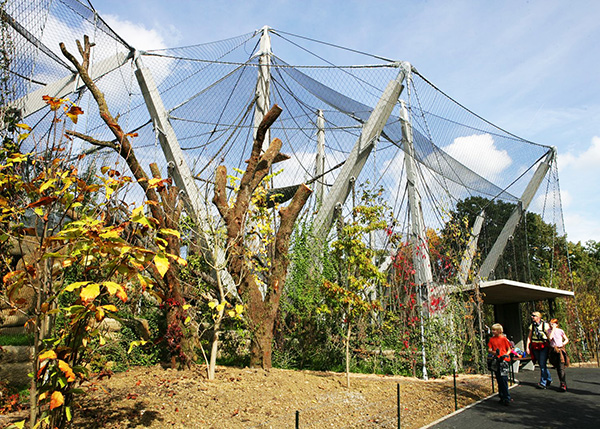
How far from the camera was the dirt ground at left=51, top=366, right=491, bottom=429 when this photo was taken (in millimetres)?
4695

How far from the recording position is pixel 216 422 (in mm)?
4758

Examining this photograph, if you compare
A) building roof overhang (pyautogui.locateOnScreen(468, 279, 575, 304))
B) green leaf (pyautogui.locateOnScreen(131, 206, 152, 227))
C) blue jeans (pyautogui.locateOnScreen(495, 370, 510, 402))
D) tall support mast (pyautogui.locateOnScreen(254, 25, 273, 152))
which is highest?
tall support mast (pyautogui.locateOnScreen(254, 25, 273, 152))

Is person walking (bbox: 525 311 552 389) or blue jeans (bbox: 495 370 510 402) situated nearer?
blue jeans (bbox: 495 370 510 402)

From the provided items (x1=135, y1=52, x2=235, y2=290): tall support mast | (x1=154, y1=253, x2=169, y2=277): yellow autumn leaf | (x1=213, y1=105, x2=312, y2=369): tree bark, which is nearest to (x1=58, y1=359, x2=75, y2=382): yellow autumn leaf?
(x1=154, y1=253, x2=169, y2=277): yellow autumn leaf

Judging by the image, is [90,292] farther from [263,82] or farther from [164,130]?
[263,82]

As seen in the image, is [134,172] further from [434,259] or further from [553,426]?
[434,259]

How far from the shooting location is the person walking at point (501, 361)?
22.4 ft

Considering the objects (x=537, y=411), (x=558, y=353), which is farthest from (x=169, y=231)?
(x=558, y=353)

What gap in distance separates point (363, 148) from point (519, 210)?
798 centimetres

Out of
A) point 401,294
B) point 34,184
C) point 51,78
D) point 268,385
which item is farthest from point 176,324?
point 401,294

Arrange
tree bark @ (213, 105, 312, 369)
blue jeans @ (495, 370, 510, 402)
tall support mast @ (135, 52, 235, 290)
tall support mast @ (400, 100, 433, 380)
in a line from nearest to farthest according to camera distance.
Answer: blue jeans @ (495, 370, 510, 402) → tree bark @ (213, 105, 312, 369) → tall support mast @ (135, 52, 235, 290) → tall support mast @ (400, 100, 433, 380)

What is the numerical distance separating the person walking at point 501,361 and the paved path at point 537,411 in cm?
18

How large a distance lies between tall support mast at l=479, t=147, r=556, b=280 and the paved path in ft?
17.1

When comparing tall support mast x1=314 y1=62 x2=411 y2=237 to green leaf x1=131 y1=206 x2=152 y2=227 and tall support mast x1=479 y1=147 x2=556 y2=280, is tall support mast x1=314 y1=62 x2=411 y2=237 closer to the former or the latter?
tall support mast x1=479 y1=147 x2=556 y2=280
